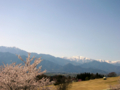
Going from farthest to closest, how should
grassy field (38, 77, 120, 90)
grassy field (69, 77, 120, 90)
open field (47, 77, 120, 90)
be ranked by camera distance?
grassy field (69, 77, 120, 90) < open field (47, 77, 120, 90) < grassy field (38, 77, 120, 90)

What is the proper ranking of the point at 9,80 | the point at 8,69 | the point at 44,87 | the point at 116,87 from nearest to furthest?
the point at 9,80 → the point at 44,87 → the point at 8,69 → the point at 116,87

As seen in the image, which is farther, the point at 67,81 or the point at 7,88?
the point at 67,81

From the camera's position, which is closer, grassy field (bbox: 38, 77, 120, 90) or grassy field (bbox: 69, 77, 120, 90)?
grassy field (bbox: 38, 77, 120, 90)

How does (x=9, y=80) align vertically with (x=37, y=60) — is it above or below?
below

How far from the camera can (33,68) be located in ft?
43.6

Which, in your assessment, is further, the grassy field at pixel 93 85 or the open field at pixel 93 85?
the open field at pixel 93 85

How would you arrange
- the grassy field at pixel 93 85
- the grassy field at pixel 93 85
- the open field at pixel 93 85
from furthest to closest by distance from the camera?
the grassy field at pixel 93 85 < the open field at pixel 93 85 < the grassy field at pixel 93 85

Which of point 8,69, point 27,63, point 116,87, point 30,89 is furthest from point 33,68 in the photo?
point 116,87

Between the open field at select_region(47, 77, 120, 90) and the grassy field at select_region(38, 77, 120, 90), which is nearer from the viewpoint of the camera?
the grassy field at select_region(38, 77, 120, 90)

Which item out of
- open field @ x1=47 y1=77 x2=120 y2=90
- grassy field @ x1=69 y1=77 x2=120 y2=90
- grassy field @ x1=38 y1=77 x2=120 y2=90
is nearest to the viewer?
grassy field @ x1=38 y1=77 x2=120 y2=90

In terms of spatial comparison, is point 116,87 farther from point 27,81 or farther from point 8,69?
point 8,69

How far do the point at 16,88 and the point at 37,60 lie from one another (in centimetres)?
387

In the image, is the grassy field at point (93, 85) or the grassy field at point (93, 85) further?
the grassy field at point (93, 85)

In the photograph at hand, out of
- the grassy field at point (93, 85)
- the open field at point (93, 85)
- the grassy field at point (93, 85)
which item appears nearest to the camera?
the grassy field at point (93, 85)
